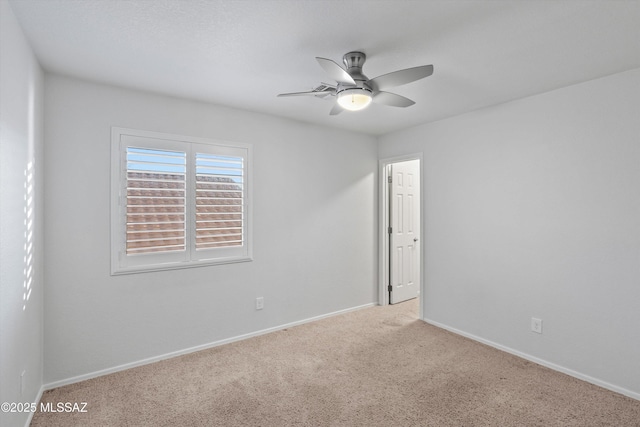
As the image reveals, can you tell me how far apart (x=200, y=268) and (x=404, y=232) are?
2961mm

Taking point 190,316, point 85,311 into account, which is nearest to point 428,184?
point 190,316

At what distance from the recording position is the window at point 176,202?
9.05ft

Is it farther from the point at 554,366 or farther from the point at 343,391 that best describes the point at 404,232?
the point at 343,391

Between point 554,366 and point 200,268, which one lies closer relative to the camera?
point 554,366

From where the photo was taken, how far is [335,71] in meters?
1.92

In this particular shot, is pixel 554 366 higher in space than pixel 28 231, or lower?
lower

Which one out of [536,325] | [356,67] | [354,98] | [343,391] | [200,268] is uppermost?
[356,67]

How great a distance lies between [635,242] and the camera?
7.91 feet


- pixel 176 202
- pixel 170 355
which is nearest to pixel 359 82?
pixel 176 202

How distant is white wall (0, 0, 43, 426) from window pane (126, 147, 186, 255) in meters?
0.61

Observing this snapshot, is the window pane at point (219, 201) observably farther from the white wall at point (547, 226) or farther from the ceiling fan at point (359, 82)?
the white wall at point (547, 226)

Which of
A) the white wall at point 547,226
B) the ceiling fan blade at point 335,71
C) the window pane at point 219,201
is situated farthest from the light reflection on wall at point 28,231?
Result: the white wall at point 547,226

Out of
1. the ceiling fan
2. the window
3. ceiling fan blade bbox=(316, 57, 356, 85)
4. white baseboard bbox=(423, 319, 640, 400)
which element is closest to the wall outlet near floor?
white baseboard bbox=(423, 319, 640, 400)

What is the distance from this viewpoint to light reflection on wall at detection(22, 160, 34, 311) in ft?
6.61
